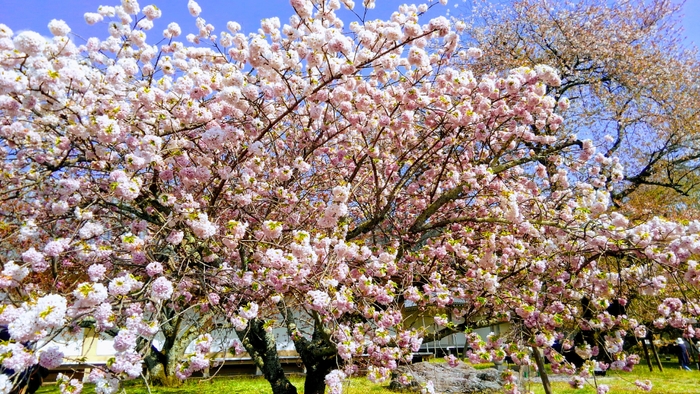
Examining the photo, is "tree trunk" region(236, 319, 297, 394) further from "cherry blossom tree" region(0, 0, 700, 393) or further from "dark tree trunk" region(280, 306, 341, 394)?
"dark tree trunk" region(280, 306, 341, 394)

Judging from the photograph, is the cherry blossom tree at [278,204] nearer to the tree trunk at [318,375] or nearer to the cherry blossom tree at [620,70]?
the tree trunk at [318,375]

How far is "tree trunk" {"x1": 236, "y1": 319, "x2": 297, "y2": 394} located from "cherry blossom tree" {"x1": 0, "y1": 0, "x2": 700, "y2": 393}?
26mm

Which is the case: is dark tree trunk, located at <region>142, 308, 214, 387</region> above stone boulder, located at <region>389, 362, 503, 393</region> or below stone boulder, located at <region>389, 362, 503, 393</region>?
above

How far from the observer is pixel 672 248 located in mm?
3727

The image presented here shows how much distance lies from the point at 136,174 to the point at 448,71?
3255mm

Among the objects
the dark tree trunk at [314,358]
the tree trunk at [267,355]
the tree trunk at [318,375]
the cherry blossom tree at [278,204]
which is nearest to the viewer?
the cherry blossom tree at [278,204]

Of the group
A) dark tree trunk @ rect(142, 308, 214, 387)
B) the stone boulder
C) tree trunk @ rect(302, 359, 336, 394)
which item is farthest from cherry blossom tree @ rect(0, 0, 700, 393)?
dark tree trunk @ rect(142, 308, 214, 387)

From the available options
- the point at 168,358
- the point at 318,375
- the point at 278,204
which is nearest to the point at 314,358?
the point at 318,375

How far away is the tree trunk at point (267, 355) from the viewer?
4.98 m

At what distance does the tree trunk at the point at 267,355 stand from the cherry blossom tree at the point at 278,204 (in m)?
0.03

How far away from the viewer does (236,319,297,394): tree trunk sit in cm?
498

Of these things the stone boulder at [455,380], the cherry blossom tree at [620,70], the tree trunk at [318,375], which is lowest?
the stone boulder at [455,380]

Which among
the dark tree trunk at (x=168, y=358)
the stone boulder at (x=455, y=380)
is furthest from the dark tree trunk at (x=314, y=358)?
the dark tree trunk at (x=168, y=358)

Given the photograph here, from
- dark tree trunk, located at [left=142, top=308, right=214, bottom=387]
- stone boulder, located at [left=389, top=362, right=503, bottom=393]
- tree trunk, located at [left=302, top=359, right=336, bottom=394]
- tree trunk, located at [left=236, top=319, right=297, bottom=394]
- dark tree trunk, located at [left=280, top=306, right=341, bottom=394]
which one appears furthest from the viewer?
dark tree trunk, located at [left=142, top=308, right=214, bottom=387]
